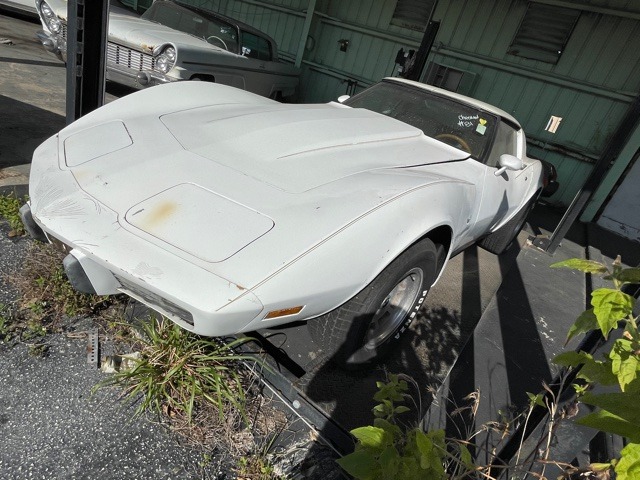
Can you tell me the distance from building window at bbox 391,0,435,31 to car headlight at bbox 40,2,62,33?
6202mm

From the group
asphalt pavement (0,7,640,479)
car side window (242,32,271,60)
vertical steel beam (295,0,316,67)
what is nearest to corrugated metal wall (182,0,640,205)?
vertical steel beam (295,0,316,67)

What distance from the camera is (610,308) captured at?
822 millimetres

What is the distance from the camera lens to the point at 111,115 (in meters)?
2.12

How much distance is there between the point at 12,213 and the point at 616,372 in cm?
311

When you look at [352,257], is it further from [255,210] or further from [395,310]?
[395,310]

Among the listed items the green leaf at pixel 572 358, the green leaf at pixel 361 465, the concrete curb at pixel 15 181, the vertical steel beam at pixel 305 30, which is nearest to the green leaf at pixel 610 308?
the green leaf at pixel 572 358

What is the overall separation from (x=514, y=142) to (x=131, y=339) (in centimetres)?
329

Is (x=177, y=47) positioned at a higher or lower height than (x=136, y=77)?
higher

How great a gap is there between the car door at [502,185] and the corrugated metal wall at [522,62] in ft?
14.3

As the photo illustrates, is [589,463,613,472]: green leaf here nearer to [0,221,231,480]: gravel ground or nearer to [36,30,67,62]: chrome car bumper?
[0,221,231,480]: gravel ground

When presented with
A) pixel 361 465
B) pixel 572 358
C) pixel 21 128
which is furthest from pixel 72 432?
pixel 21 128

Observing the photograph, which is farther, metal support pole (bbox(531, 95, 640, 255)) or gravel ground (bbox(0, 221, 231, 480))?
metal support pole (bbox(531, 95, 640, 255))

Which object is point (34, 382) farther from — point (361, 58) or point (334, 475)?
point (361, 58)

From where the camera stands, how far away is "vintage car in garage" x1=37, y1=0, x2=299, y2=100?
488 centimetres
